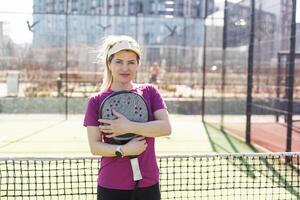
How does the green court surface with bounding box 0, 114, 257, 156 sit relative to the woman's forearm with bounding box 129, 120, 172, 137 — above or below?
below

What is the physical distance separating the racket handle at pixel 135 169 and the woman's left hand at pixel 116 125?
14 cm

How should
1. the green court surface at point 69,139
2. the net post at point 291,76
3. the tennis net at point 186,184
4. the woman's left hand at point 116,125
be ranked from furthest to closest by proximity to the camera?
the green court surface at point 69,139, the net post at point 291,76, the tennis net at point 186,184, the woman's left hand at point 116,125

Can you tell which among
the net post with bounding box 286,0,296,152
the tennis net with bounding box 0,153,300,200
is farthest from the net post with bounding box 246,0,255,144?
the tennis net with bounding box 0,153,300,200

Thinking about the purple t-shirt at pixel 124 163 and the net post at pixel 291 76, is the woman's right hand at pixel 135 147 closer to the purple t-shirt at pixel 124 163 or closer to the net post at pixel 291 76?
the purple t-shirt at pixel 124 163

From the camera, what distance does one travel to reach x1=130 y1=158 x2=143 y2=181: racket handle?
208 centimetres

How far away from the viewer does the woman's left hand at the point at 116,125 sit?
6.65 feet

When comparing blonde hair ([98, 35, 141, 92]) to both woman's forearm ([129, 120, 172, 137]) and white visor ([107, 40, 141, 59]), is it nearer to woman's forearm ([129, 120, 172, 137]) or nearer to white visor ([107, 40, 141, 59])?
white visor ([107, 40, 141, 59])

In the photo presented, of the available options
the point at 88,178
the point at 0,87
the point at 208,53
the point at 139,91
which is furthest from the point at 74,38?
the point at 139,91

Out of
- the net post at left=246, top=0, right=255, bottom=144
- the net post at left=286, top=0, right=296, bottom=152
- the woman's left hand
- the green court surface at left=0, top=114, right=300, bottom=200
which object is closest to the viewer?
the woman's left hand

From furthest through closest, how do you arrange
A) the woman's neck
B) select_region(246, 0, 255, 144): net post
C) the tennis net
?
1. select_region(246, 0, 255, 144): net post
2. the tennis net
3. the woman's neck

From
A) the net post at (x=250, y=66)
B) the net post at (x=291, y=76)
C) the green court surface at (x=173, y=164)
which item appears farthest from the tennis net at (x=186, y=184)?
the net post at (x=250, y=66)

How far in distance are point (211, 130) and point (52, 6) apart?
662 cm

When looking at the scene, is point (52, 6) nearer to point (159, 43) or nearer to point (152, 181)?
point (159, 43)

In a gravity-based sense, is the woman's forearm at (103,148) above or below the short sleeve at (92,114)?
below
